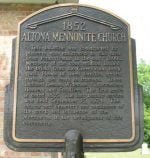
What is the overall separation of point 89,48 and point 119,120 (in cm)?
81

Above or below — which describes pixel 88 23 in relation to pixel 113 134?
above

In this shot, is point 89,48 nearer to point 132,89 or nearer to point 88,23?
point 88,23

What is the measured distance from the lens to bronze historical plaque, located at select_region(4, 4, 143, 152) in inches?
191

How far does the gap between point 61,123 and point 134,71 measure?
91cm

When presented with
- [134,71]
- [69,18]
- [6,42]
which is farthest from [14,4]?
[134,71]

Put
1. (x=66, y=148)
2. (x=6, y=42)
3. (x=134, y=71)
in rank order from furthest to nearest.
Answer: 1. (x=6, y=42)
2. (x=134, y=71)
3. (x=66, y=148)

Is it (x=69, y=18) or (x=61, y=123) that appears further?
(x=69, y=18)

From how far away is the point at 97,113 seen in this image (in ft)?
16.0

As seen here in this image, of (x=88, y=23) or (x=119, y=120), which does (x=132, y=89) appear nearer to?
(x=119, y=120)

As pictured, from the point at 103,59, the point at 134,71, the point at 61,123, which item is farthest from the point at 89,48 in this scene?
the point at 61,123

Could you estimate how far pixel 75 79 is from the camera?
16.3 feet

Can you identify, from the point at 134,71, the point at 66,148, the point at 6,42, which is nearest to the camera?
the point at 66,148

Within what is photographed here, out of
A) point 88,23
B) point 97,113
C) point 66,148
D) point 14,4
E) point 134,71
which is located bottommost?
point 66,148

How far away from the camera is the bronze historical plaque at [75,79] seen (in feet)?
15.9
